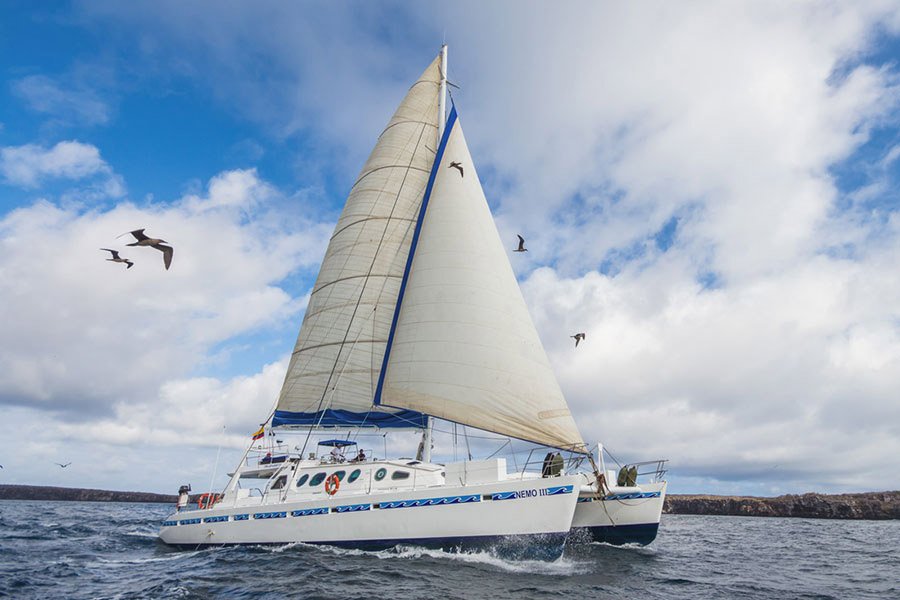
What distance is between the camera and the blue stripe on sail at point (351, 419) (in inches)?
808

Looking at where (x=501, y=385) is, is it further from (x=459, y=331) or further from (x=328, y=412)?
(x=328, y=412)

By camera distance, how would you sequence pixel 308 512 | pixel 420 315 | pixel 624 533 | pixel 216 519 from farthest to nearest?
pixel 624 533, pixel 216 519, pixel 420 315, pixel 308 512

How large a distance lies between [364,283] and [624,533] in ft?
47.4

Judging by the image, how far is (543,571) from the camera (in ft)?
47.7

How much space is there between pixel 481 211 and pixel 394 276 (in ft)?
17.2

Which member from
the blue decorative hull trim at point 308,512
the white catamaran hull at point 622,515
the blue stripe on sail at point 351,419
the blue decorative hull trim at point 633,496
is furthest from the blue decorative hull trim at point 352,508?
the blue decorative hull trim at point 633,496

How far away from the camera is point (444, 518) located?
49.9ft

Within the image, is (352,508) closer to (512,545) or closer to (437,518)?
(437,518)

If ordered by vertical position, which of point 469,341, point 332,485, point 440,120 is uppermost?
point 440,120

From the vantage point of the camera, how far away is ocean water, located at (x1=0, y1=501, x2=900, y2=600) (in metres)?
12.6

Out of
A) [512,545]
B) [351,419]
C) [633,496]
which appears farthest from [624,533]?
[351,419]

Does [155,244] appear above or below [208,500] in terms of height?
above

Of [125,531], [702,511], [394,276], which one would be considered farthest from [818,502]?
[125,531]

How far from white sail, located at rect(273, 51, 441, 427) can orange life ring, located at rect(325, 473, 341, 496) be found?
340cm
